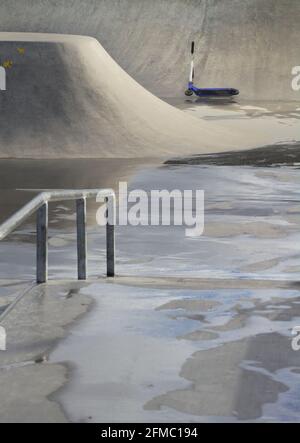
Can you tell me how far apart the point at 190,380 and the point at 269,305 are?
178cm

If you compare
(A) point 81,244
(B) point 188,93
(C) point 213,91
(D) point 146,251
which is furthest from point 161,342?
(B) point 188,93

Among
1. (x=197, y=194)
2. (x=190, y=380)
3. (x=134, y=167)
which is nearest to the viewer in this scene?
(x=190, y=380)

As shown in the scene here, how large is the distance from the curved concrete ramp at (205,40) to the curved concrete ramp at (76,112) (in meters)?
16.1

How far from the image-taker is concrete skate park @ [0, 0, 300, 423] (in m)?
5.18

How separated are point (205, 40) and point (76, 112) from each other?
870 inches

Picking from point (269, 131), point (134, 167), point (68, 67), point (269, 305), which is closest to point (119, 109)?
point (68, 67)

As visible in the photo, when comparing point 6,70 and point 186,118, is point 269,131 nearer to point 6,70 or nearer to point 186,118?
point 186,118

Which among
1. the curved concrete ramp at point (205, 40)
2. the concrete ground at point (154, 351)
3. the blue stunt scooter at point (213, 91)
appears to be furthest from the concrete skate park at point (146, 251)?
the blue stunt scooter at point (213, 91)

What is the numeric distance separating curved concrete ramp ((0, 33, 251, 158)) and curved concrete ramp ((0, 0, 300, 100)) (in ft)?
52.7

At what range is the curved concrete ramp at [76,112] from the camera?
968 inches

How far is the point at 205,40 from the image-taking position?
153 feet

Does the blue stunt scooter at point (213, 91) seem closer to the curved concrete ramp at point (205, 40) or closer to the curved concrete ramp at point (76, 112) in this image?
the curved concrete ramp at point (205, 40)

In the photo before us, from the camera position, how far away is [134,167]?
22.0m

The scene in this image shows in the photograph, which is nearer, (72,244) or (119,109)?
(72,244)
